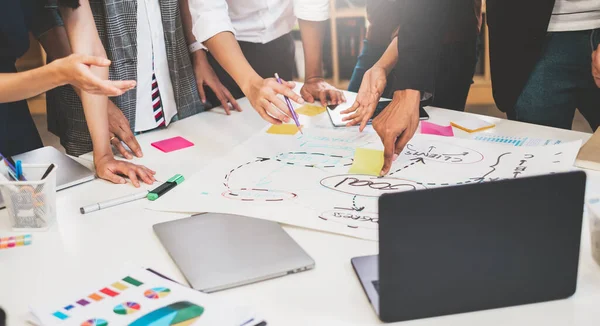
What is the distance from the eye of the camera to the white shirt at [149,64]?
1545 mm

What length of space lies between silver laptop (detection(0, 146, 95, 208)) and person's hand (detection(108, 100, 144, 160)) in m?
0.11

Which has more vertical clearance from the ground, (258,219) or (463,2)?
(463,2)

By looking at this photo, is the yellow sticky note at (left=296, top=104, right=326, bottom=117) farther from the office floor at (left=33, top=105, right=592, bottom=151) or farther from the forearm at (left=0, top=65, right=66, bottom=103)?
the office floor at (left=33, top=105, right=592, bottom=151)

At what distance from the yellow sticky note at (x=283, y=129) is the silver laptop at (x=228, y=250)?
Result: 1.42 ft

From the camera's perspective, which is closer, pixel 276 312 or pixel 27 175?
pixel 276 312

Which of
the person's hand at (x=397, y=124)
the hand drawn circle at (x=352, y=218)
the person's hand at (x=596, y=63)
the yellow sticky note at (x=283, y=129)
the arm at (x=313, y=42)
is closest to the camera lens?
the hand drawn circle at (x=352, y=218)

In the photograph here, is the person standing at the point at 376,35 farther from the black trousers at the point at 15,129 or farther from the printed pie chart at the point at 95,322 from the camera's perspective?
the printed pie chart at the point at 95,322

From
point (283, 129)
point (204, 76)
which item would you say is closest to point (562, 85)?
point (283, 129)

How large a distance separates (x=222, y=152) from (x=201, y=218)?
362 mm

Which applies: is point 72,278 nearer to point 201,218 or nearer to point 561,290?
point 201,218

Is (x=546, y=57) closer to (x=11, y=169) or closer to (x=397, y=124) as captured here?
(x=397, y=124)

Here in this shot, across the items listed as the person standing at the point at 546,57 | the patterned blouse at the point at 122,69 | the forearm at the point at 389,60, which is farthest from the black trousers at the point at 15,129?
the person standing at the point at 546,57

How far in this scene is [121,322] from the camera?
0.73 metres

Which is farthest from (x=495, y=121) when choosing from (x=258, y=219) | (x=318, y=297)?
(x=318, y=297)
